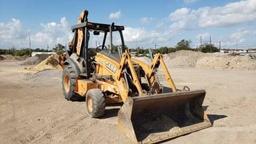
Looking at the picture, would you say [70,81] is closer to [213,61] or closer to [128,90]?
[128,90]

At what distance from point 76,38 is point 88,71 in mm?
1317

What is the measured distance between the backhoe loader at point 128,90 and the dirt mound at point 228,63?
19399 mm

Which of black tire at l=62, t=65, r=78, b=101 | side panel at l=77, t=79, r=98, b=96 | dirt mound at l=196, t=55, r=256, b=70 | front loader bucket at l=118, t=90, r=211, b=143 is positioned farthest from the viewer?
dirt mound at l=196, t=55, r=256, b=70

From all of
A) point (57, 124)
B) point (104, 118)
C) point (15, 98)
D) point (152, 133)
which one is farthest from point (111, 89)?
point (15, 98)

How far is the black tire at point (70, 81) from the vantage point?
987cm

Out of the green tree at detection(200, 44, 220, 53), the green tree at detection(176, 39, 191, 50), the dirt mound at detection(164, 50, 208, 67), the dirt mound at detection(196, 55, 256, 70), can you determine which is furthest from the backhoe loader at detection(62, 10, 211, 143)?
the green tree at detection(176, 39, 191, 50)

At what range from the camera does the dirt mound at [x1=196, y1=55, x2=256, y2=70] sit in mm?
27203

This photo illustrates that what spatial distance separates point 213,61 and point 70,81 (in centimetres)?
2161

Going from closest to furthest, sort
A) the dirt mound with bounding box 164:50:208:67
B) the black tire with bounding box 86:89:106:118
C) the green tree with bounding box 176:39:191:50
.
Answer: the black tire with bounding box 86:89:106:118
the dirt mound with bounding box 164:50:208:67
the green tree with bounding box 176:39:191:50

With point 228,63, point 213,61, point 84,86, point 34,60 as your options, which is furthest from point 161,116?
point 34,60

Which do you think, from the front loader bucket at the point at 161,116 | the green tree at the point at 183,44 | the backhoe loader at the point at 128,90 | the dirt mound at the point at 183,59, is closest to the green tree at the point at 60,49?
the backhoe loader at the point at 128,90

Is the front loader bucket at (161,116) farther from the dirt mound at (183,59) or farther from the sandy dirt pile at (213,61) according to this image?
the dirt mound at (183,59)

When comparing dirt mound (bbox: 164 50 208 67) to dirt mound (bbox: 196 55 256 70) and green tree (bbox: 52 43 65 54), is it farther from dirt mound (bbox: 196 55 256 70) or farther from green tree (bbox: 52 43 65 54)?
green tree (bbox: 52 43 65 54)

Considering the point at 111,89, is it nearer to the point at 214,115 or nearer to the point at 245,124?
the point at 214,115
